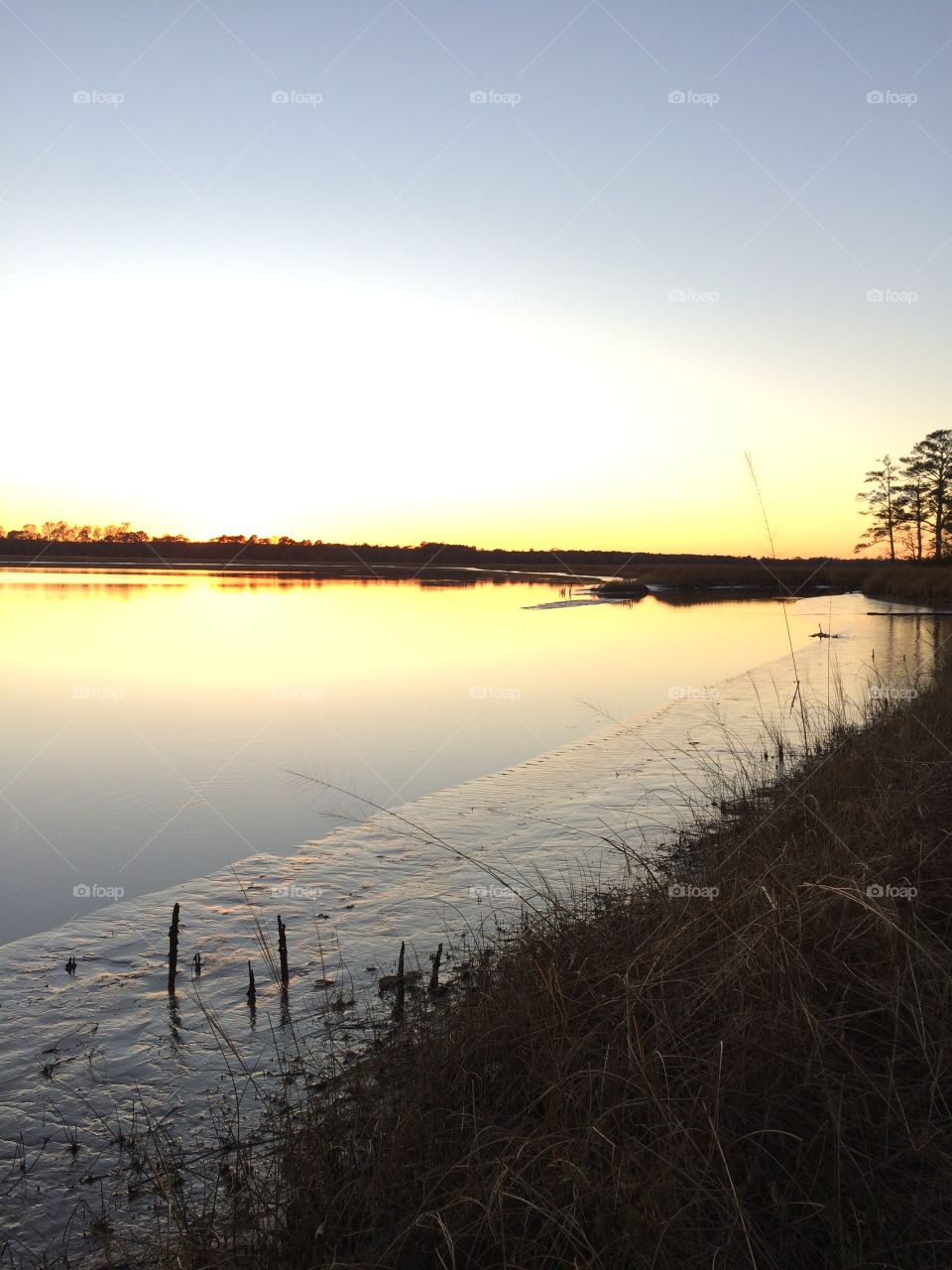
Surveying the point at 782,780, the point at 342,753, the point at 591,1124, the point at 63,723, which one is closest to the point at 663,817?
the point at 782,780

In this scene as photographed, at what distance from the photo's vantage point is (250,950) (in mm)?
6129

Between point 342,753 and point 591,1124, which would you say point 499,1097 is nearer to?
point 591,1124

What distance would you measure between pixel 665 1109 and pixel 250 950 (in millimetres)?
3831

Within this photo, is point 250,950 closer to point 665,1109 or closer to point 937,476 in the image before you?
point 665,1109

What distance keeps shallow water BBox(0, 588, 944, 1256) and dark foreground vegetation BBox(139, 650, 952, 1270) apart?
0.76m

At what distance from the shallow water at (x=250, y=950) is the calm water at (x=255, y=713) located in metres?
0.69

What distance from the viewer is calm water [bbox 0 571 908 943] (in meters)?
8.84

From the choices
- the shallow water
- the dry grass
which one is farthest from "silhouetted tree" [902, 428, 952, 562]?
the shallow water

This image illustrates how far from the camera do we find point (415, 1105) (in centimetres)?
350

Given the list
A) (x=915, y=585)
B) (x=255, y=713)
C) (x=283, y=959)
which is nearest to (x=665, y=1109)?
(x=283, y=959)

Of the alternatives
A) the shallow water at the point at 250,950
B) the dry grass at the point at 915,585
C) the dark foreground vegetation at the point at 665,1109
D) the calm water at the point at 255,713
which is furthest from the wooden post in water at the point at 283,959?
the dry grass at the point at 915,585

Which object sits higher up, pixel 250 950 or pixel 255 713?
pixel 255 713

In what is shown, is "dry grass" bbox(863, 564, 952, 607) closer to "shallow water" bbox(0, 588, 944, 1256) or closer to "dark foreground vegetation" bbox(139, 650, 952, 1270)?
"shallow water" bbox(0, 588, 944, 1256)

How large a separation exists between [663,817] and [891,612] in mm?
33349
